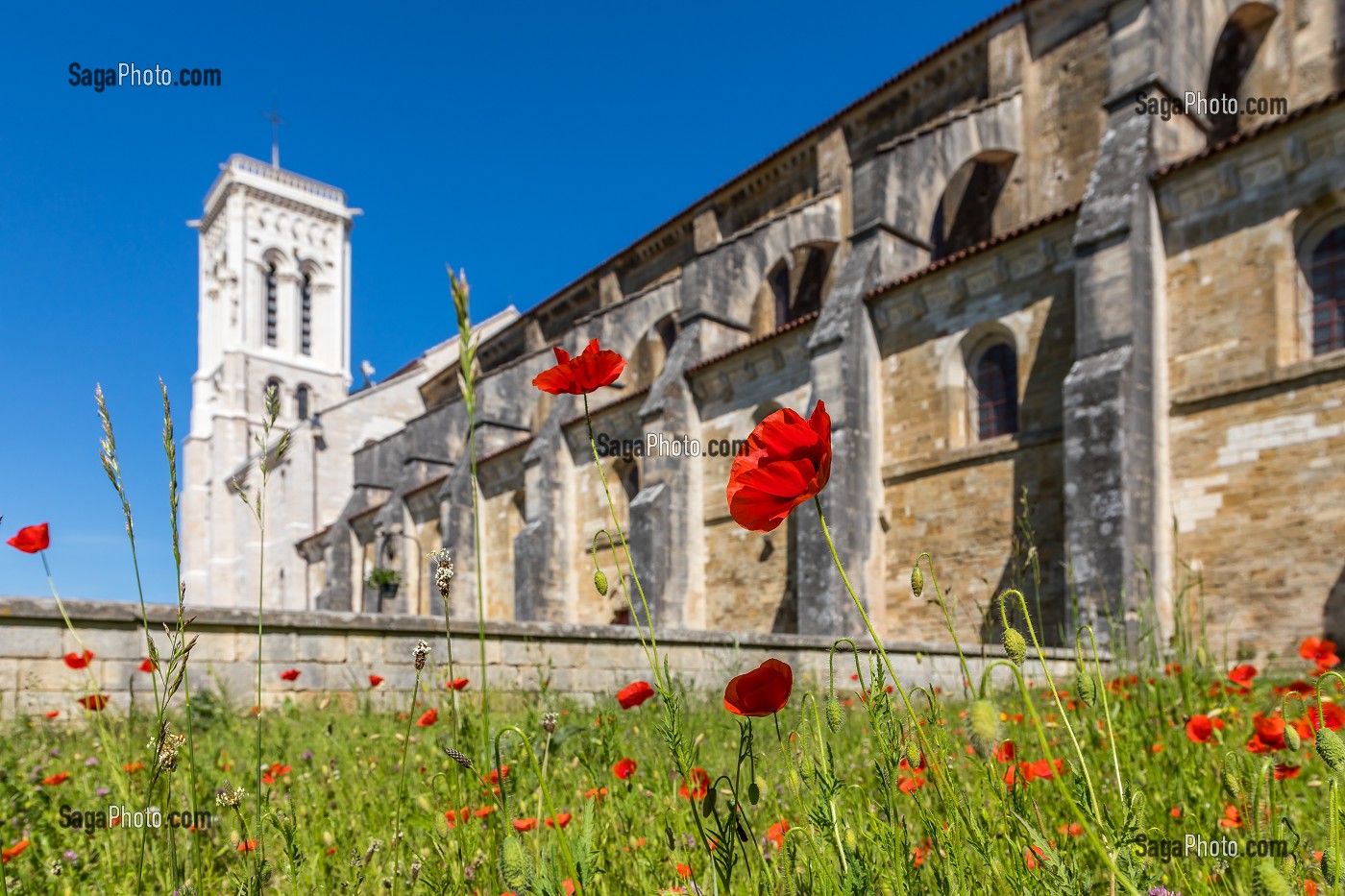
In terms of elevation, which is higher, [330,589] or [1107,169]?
[1107,169]

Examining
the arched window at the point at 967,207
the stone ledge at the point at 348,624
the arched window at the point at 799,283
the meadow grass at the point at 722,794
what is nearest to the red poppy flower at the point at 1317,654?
the meadow grass at the point at 722,794

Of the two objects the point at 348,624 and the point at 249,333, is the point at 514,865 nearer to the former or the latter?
the point at 348,624

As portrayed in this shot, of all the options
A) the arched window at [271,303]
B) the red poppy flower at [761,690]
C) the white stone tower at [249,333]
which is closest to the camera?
the red poppy flower at [761,690]

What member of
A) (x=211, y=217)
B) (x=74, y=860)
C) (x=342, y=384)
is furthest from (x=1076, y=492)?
(x=211, y=217)

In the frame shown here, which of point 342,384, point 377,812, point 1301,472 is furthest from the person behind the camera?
point 342,384

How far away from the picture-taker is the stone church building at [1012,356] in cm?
1052

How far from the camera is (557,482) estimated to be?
22.4m

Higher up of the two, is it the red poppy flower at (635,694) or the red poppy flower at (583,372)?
the red poppy flower at (583,372)

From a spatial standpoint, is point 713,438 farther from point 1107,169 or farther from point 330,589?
point 330,589

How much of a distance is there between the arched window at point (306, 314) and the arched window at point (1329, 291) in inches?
1906

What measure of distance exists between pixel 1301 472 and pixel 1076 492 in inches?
97.8

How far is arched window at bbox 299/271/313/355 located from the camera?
49188mm

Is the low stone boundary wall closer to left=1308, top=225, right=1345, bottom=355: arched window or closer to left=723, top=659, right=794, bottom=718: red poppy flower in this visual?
left=723, top=659, right=794, bottom=718: red poppy flower

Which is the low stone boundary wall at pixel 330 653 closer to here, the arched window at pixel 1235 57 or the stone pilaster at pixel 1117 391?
the stone pilaster at pixel 1117 391
